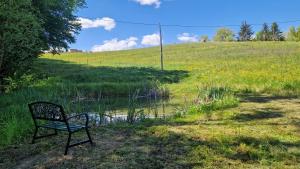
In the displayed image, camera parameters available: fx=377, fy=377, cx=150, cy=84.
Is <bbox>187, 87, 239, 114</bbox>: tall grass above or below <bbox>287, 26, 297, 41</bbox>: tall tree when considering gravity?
below

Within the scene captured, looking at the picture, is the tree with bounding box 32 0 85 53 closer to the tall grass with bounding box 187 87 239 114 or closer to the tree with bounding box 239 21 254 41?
the tall grass with bounding box 187 87 239 114

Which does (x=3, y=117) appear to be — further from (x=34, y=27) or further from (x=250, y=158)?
(x=250, y=158)

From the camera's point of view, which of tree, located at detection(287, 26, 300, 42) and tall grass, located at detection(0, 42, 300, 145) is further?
tree, located at detection(287, 26, 300, 42)

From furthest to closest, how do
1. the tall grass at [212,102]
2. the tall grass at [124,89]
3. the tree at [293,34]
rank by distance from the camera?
1. the tree at [293,34]
2. the tall grass at [212,102]
3. the tall grass at [124,89]

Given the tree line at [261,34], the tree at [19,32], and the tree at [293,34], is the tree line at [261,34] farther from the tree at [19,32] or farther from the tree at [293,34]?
the tree at [19,32]

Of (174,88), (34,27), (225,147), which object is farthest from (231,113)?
(174,88)

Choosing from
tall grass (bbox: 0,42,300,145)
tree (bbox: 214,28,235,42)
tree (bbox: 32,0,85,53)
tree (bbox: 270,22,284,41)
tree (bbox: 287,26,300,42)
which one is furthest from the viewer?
tree (bbox: 214,28,235,42)

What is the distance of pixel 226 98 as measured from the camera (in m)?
14.8

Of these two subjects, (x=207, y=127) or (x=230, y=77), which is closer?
(x=207, y=127)

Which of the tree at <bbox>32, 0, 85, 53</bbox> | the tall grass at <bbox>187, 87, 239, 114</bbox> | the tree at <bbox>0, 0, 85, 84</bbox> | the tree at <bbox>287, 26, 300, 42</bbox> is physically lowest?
the tall grass at <bbox>187, 87, 239, 114</bbox>

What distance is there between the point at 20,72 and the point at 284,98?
45.2ft

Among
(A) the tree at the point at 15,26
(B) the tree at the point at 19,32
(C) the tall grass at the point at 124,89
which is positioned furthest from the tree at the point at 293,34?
(A) the tree at the point at 15,26

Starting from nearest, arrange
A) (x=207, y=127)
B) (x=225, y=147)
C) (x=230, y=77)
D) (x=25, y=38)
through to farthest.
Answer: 1. (x=225, y=147)
2. (x=207, y=127)
3. (x=25, y=38)
4. (x=230, y=77)

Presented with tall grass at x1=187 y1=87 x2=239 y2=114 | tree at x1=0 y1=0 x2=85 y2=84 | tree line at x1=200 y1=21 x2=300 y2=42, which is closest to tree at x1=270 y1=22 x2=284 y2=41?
tree line at x1=200 y1=21 x2=300 y2=42
